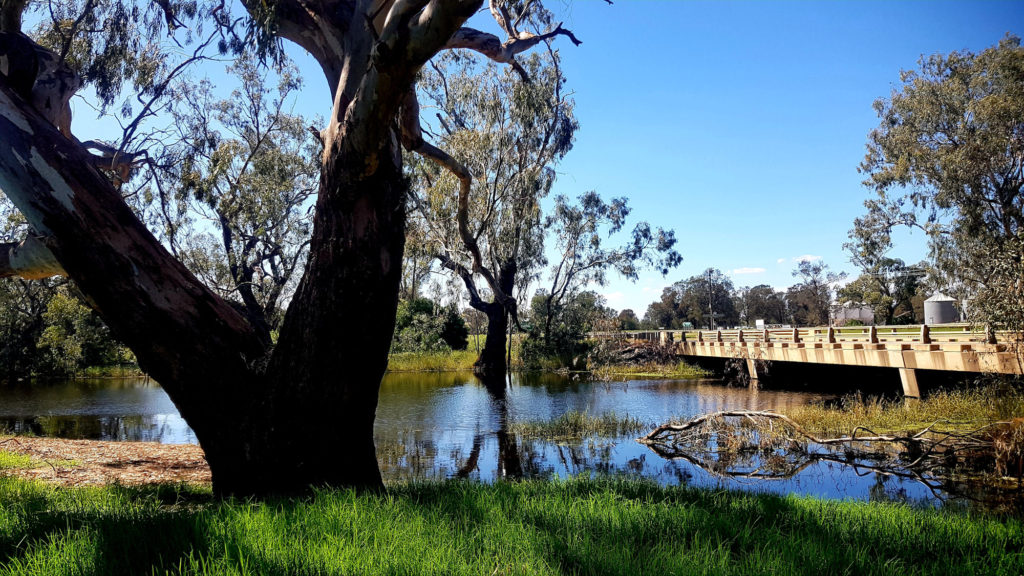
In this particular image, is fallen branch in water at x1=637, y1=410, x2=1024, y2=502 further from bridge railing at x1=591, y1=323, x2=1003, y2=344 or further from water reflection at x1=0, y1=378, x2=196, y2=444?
water reflection at x1=0, y1=378, x2=196, y2=444

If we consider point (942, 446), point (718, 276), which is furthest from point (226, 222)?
point (718, 276)

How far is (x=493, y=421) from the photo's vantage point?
42.4 feet

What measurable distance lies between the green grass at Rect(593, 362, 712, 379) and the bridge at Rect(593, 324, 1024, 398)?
0.71m

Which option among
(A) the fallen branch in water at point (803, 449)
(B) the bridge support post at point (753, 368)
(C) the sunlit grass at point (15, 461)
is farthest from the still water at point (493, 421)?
(C) the sunlit grass at point (15, 461)

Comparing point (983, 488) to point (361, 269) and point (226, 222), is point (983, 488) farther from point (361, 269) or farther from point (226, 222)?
point (226, 222)

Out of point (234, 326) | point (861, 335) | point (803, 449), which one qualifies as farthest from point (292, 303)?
point (861, 335)

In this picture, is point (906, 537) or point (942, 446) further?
point (942, 446)

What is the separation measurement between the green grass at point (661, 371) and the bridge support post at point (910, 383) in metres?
10.2

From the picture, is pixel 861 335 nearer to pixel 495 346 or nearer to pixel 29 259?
pixel 495 346

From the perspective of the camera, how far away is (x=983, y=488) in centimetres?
680

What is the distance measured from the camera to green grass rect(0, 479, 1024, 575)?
8.18 ft

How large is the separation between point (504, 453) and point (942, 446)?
5.91m

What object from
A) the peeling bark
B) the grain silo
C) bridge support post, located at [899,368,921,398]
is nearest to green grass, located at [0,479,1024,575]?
the peeling bark

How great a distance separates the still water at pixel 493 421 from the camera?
759 cm
